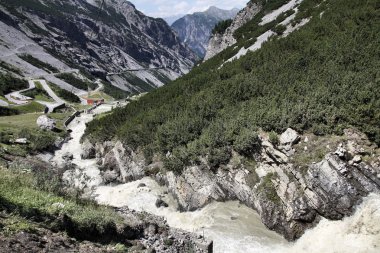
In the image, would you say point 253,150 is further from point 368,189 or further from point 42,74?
point 42,74

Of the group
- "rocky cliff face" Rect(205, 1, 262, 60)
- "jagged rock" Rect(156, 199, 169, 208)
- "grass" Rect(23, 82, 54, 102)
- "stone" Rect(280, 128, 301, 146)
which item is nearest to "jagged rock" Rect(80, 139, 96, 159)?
"jagged rock" Rect(156, 199, 169, 208)

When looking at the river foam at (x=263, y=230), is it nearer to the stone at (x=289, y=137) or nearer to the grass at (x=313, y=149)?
the grass at (x=313, y=149)

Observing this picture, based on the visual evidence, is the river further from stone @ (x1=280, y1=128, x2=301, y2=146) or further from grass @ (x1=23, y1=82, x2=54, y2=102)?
grass @ (x1=23, y1=82, x2=54, y2=102)

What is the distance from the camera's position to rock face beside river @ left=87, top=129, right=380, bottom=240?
867 inches

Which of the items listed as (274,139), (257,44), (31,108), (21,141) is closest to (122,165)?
(21,141)

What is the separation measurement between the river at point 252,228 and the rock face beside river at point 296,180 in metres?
0.59

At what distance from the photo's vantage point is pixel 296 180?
936 inches

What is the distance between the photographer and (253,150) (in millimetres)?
27062

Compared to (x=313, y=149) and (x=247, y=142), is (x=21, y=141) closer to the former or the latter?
(x=247, y=142)

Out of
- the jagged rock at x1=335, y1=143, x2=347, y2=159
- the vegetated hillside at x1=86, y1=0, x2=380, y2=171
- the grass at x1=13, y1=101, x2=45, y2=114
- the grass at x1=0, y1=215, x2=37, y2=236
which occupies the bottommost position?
the jagged rock at x1=335, y1=143, x2=347, y2=159

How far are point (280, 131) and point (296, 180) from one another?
413cm

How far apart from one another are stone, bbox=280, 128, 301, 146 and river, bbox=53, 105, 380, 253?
5697 millimetres

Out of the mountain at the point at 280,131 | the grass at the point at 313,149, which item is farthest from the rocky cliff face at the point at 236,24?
the grass at the point at 313,149

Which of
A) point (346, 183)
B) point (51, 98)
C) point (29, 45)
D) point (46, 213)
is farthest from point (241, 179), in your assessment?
point (29, 45)
